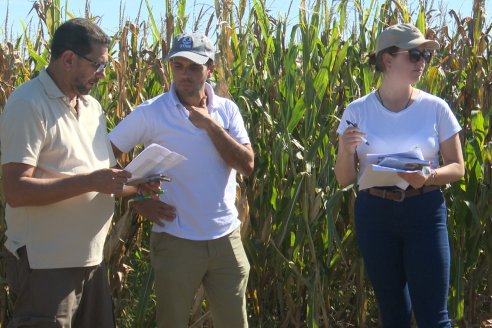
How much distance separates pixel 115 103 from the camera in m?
5.28

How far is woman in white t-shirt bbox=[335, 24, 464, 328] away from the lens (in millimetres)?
4137

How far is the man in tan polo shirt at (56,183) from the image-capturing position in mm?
3469

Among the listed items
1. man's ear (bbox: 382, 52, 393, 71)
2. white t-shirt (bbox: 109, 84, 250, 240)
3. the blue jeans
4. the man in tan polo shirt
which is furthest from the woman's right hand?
the man in tan polo shirt

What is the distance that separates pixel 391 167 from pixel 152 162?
105 cm

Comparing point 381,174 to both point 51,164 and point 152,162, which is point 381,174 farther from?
point 51,164

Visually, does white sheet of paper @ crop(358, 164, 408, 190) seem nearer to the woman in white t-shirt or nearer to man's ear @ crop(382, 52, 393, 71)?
the woman in white t-shirt

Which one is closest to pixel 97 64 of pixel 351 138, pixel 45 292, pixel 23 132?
pixel 23 132

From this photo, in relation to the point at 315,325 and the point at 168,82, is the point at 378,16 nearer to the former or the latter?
the point at 168,82

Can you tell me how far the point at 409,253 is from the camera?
4.18 metres

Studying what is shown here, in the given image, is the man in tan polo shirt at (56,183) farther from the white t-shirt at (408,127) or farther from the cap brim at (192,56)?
the white t-shirt at (408,127)

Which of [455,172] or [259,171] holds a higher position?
[455,172]

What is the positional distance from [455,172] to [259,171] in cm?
131

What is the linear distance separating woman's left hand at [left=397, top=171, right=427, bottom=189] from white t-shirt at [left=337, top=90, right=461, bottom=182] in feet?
0.61

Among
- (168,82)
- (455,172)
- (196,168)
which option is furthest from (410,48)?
(168,82)
